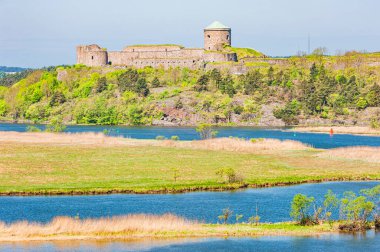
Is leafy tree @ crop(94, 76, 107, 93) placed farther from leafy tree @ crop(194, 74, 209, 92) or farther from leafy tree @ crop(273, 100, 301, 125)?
leafy tree @ crop(273, 100, 301, 125)

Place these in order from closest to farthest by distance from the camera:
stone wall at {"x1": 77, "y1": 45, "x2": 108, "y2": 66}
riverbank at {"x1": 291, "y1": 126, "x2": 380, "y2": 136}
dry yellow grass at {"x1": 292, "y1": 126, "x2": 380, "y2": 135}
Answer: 1. riverbank at {"x1": 291, "y1": 126, "x2": 380, "y2": 136}
2. dry yellow grass at {"x1": 292, "y1": 126, "x2": 380, "y2": 135}
3. stone wall at {"x1": 77, "y1": 45, "x2": 108, "y2": 66}

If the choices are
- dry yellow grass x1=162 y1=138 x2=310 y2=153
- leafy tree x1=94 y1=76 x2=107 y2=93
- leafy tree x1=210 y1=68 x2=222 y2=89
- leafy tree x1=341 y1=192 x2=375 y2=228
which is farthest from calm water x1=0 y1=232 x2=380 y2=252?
leafy tree x1=94 y1=76 x2=107 y2=93

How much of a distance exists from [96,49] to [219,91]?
1303 inches

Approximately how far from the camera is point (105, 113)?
16162 cm

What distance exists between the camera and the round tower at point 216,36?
169375mm

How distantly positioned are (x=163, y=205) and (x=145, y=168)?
54.0 feet

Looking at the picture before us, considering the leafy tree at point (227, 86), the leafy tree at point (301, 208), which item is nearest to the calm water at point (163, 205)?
the leafy tree at point (301, 208)

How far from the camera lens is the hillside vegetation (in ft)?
502

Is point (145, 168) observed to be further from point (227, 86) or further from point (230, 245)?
point (227, 86)

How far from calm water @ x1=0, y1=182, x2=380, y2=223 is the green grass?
2.56 meters

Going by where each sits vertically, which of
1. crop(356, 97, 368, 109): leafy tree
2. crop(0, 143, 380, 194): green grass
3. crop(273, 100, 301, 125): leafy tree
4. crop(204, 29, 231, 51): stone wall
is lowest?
crop(0, 143, 380, 194): green grass

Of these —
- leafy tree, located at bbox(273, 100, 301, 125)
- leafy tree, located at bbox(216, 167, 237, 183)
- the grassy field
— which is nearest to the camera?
the grassy field

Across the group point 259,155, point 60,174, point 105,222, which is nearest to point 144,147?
point 259,155

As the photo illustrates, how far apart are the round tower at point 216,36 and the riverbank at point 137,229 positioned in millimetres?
130784
